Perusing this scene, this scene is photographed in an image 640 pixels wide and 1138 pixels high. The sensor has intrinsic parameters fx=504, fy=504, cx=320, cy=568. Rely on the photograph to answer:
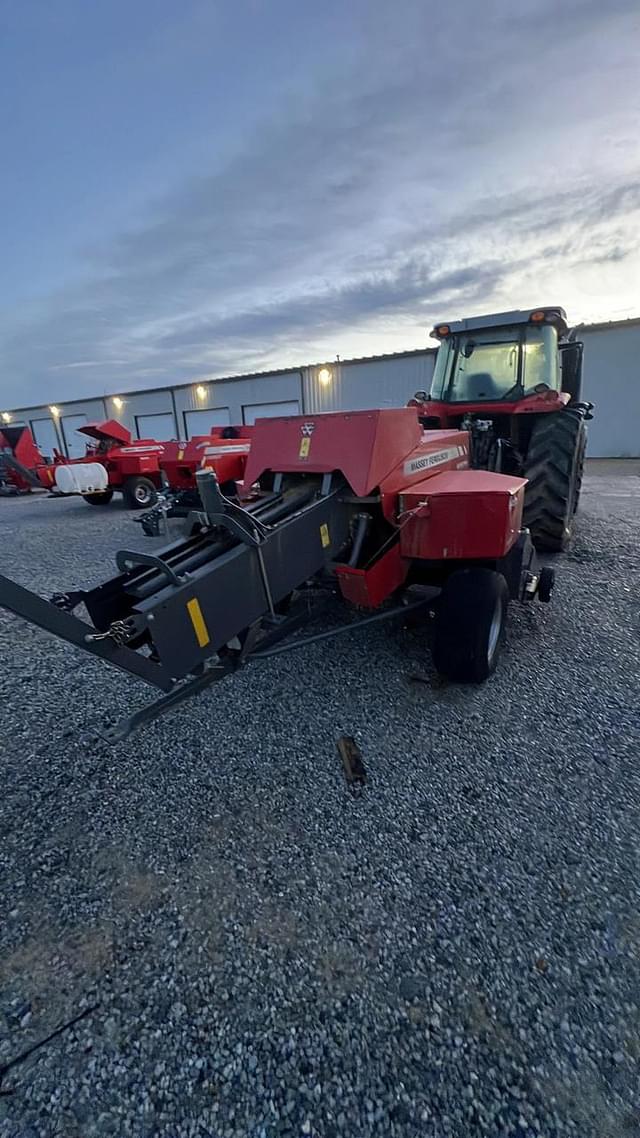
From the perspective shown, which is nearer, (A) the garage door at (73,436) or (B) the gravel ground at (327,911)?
(B) the gravel ground at (327,911)

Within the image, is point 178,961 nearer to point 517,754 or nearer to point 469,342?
point 517,754

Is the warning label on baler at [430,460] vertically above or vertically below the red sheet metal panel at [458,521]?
above

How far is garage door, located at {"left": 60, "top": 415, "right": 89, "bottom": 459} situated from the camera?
31.5m

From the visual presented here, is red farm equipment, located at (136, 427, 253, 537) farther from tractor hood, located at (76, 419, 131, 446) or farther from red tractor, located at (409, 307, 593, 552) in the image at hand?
red tractor, located at (409, 307, 593, 552)

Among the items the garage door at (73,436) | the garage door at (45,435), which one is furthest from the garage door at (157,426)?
the garage door at (45,435)

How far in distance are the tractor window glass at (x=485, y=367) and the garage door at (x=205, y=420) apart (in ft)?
63.2

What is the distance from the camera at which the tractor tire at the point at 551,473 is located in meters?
4.70

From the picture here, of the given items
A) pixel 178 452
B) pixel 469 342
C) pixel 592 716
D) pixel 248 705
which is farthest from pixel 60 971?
pixel 178 452

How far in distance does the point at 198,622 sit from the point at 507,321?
196 inches

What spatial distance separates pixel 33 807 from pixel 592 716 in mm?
2729

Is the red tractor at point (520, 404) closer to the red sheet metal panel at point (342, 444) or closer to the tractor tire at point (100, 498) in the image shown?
the red sheet metal panel at point (342, 444)

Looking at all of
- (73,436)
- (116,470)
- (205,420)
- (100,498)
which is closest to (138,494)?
(116,470)

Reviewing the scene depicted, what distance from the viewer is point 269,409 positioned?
22094mm

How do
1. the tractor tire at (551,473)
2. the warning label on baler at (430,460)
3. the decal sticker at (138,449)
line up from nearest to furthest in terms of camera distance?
the warning label on baler at (430,460)
the tractor tire at (551,473)
the decal sticker at (138,449)
